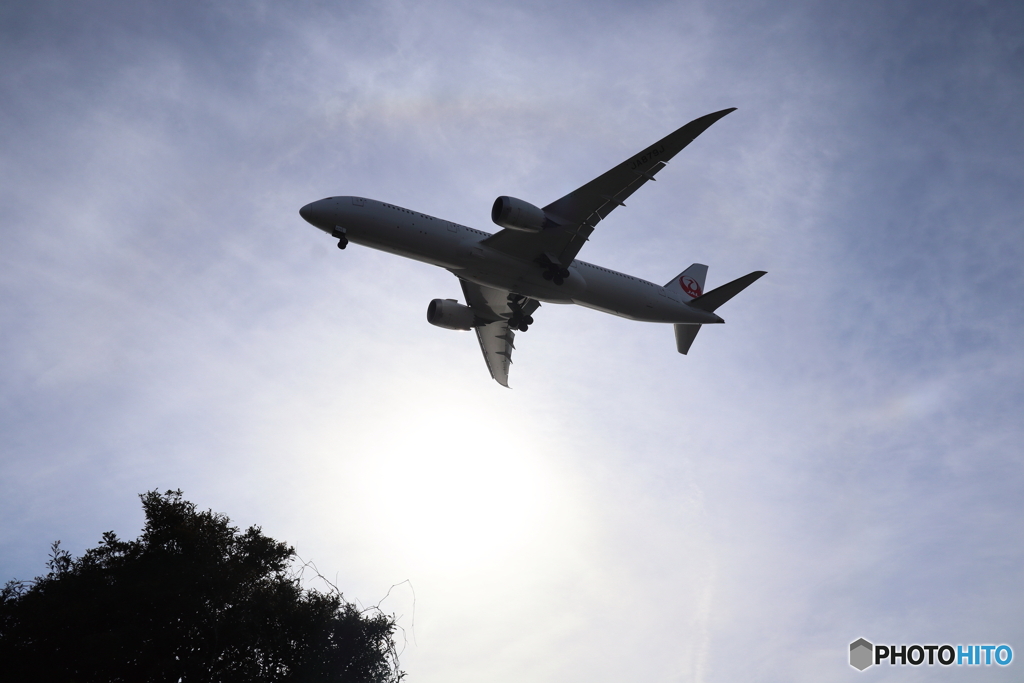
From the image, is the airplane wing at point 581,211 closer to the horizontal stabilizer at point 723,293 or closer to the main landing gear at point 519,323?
the main landing gear at point 519,323

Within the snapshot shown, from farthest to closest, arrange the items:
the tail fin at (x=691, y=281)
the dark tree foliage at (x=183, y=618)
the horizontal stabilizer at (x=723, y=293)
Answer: the tail fin at (x=691, y=281), the horizontal stabilizer at (x=723, y=293), the dark tree foliage at (x=183, y=618)

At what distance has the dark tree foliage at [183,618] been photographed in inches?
1069

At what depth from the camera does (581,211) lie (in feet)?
105

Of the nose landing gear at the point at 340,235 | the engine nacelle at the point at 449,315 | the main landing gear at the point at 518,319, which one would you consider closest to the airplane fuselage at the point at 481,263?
the nose landing gear at the point at 340,235

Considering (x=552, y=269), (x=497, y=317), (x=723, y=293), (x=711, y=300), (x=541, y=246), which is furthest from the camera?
(x=497, y=317)

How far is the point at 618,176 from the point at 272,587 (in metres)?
24.9

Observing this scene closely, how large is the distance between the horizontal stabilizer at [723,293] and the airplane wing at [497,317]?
9360 mm

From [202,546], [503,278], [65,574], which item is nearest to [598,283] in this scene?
[503,278]

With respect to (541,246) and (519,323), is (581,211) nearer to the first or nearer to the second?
(541,246)

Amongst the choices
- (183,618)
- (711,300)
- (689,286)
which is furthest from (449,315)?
(183,618)

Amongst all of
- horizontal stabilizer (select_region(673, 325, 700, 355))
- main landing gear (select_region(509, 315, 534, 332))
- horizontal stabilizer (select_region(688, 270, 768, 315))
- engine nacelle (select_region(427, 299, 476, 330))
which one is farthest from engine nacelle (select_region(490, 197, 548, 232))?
horizontal stabilizer (select_region(673, 325, 700, 355))

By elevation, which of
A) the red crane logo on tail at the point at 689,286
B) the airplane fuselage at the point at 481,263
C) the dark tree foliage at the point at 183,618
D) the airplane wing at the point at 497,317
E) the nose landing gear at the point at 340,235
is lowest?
the dark tree foliage at the point at 183,618

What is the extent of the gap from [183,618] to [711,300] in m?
30.6

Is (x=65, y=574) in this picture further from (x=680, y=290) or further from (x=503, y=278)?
(x=680, y=290)
